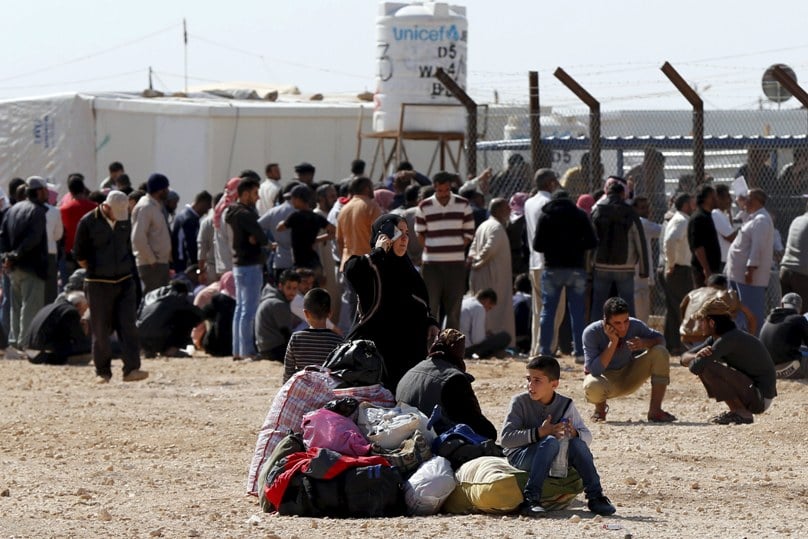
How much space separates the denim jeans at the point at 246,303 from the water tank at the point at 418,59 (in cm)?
772

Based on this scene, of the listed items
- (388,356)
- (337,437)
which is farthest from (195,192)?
(337,437)

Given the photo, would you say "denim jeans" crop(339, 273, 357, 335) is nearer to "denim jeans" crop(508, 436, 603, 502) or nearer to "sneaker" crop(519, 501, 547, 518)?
"denim jeans" crop(508, 436, 603, 502)

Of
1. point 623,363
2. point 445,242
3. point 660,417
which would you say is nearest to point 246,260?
point 445,242

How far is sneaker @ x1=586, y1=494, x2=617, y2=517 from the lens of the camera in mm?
7707

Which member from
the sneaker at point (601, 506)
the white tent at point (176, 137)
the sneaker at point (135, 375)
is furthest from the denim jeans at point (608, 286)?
the white tent at point (176, 137)

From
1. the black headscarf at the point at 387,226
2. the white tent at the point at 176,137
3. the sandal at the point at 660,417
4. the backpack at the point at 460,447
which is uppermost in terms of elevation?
the white tent at the point at 176,137

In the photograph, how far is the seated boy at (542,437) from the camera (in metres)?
7.75

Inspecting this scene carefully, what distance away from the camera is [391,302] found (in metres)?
9.23

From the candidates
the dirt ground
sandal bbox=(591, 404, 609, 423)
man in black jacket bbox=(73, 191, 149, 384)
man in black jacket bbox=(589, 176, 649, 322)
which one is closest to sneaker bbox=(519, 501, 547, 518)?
the dirt ground

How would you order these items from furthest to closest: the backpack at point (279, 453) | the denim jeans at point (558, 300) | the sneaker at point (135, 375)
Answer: the denim jeans at point (558, 300), the sneaker at point (135, 375), the backpack at point (279, 453)

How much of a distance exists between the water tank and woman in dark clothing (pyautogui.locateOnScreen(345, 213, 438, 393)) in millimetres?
13833

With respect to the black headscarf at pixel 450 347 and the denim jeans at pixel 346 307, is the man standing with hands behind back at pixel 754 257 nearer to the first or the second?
the denim jeans at pixel 346 307

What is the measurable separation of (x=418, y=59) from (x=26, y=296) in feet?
25.9

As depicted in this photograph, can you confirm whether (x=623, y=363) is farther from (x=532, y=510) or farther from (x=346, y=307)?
(x=346, y=307)
